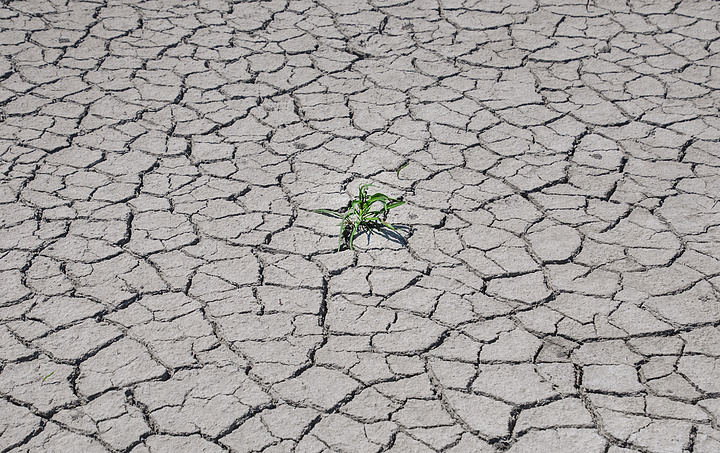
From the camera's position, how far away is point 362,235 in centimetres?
374

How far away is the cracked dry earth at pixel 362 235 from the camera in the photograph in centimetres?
284

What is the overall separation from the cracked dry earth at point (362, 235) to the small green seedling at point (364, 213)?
54 mm

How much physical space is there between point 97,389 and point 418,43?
3271 mm

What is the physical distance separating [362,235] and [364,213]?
114 millimetres

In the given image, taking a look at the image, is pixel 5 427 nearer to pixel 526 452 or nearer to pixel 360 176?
pixel 526 452

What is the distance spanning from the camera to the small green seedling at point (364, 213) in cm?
374

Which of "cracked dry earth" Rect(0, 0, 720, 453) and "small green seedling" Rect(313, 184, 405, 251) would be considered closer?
"cracked dry earth" Rect(0, 0, 720, 453)

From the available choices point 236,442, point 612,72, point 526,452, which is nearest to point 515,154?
point 612,72

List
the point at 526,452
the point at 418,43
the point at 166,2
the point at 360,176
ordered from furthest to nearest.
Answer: the point at 166,2
the point at 418,43
the point at 360,176
the point at 526,452

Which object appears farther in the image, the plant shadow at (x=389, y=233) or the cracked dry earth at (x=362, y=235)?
the plant shadow at (x=389, y=233)

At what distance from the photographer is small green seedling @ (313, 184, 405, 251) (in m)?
3.74

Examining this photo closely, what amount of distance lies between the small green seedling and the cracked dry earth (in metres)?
0.05

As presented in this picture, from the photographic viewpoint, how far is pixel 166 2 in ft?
19.2

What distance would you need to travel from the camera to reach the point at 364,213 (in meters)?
3.79
